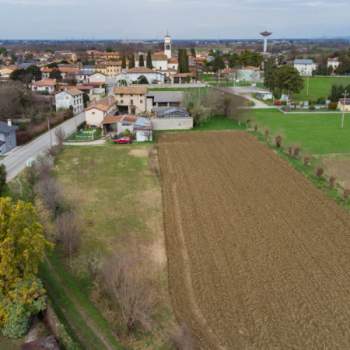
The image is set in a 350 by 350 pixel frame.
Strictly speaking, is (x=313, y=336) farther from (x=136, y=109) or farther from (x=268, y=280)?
(x=136, y=109)

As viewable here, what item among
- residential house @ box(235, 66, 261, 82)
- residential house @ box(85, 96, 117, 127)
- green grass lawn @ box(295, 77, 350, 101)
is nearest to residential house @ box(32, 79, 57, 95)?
residential house @ box(85, 96, 117, 127)

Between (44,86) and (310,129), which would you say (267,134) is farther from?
(44,86)

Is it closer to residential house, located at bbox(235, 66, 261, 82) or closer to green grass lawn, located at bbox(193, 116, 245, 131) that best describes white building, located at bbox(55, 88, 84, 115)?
green grass lawn, located at bbox(193, 116, 245, 131)

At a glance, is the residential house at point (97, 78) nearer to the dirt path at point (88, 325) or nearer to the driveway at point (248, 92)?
the driveway at point (248, 92)

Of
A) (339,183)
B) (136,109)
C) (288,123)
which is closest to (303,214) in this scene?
(339,183)

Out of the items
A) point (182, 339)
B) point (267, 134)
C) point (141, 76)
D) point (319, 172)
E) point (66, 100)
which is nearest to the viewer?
point (182, 339)

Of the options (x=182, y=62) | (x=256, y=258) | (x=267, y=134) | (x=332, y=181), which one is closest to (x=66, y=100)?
(x=267, y=134)
